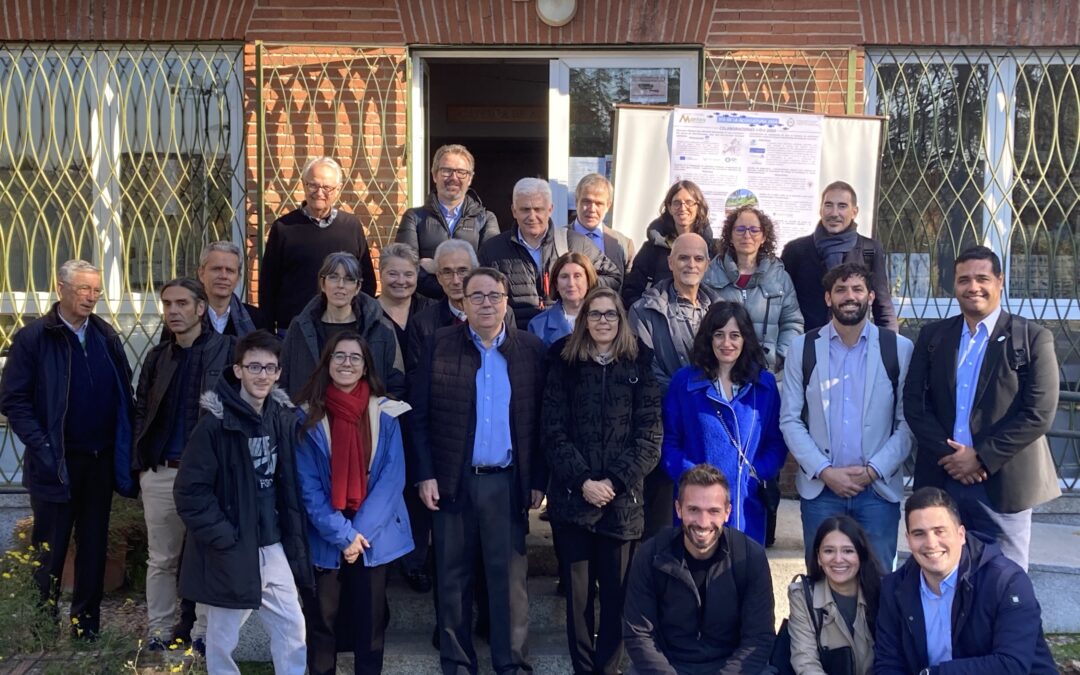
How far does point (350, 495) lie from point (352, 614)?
539 millimetres

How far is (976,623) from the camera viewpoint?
13.2 feet

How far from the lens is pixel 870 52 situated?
6996 mm

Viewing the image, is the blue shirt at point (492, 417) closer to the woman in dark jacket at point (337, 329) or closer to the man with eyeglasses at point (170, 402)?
the woman in dark jacket at point (337, 329)

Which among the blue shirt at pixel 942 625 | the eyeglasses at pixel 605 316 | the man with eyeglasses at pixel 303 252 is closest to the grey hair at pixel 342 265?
the man with eyeglasses at pixel 303 252

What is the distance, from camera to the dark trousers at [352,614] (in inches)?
184

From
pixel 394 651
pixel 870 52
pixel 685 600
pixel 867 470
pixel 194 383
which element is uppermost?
pixel 870 52

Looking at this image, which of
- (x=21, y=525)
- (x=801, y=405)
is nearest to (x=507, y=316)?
(x=801, y=405)

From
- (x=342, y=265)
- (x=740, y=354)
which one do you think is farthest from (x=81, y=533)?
(x=740, y=354)

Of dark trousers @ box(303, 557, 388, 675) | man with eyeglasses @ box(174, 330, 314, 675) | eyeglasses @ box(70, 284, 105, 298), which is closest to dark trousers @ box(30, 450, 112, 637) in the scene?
eyeglasses @ box(70, 284, 105, 298)

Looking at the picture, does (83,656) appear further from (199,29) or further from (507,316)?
(199,29)

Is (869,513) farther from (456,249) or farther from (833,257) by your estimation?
(456,249)

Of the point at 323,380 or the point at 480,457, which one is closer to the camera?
the point at 323,380

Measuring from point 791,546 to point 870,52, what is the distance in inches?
126

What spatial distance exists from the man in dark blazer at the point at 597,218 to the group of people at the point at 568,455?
36 centimetres
